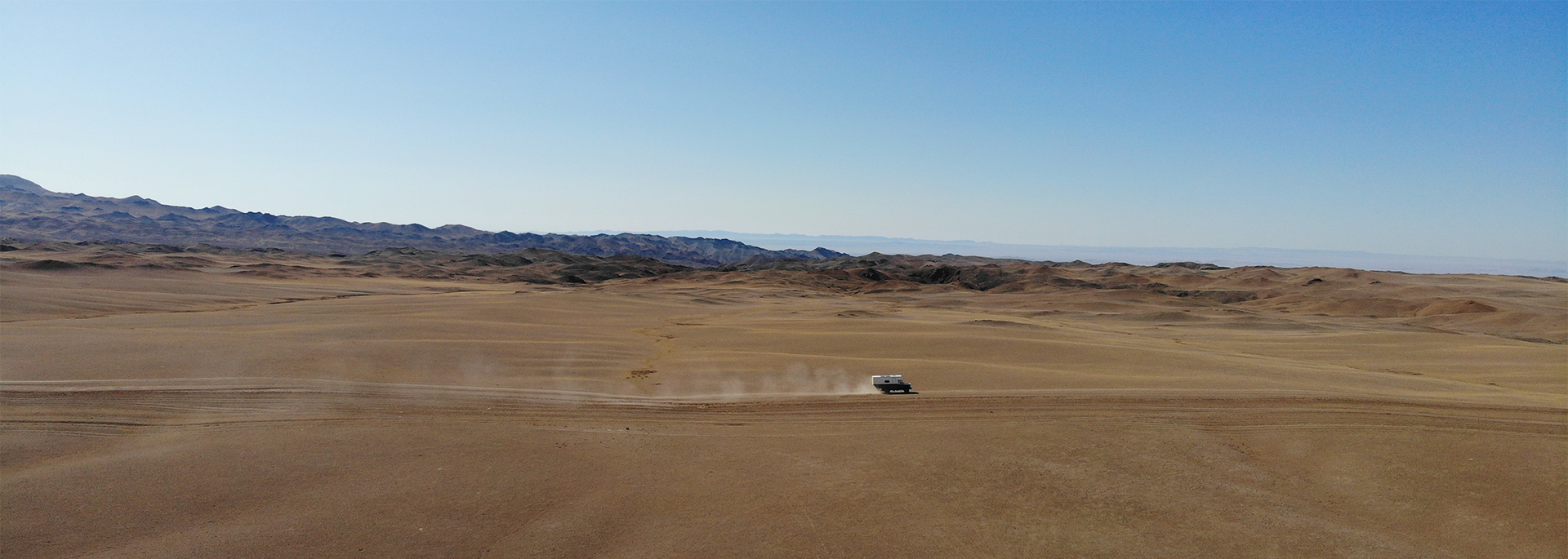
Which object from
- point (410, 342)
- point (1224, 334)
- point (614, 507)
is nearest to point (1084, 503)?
point (614, 507)

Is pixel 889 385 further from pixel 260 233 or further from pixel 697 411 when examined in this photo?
pixel 260 233

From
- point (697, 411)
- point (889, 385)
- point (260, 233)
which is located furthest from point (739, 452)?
point (260, 233)

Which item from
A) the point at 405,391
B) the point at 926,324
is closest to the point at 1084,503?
the point at 405,391

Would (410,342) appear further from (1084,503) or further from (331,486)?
(1084,503)

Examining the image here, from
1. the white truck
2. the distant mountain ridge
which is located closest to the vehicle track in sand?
the white truck

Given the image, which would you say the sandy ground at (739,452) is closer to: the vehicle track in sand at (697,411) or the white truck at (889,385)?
the vehicle track in sand at (697,411)

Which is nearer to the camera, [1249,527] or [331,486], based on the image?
[1249,527]

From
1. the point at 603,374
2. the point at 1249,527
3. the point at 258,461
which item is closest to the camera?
the point at 1249,527

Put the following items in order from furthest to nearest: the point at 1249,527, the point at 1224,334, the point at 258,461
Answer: the point at 1224,334, the point at 258,461, the point at 1249,527
